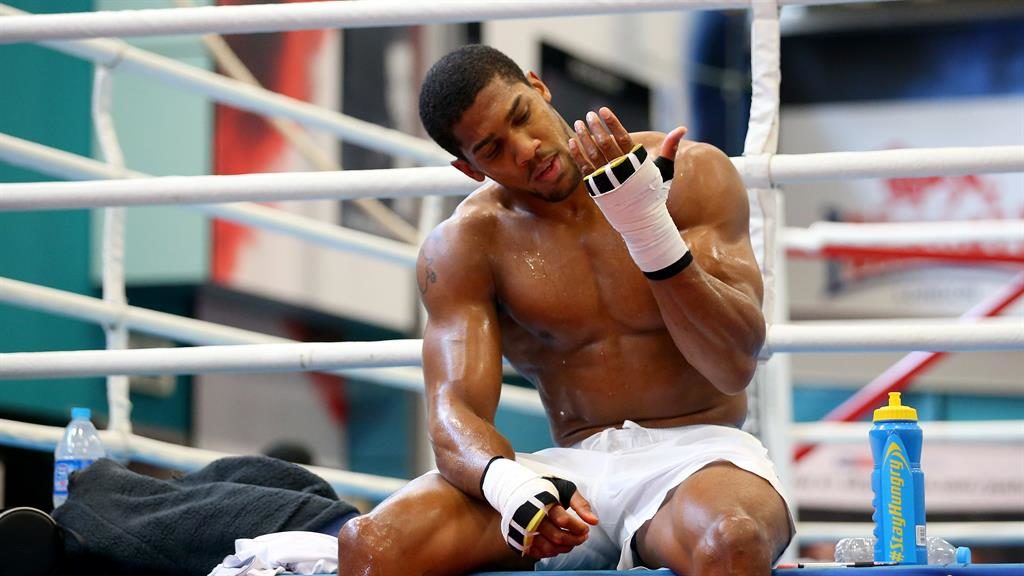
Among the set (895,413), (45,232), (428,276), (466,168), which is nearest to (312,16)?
(466,168)

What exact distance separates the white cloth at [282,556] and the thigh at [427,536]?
0.44 feet

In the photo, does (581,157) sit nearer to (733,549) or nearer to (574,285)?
(574,285)

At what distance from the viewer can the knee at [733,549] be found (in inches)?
77.9

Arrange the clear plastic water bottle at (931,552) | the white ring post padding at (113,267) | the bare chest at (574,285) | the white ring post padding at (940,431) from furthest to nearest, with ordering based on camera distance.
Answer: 1. the white ring post padding at (940,431)
2. the white ring post padding at (113,267)
3. the bare chest at (574,285)
4. the clear plastic water bottle at (931,552)

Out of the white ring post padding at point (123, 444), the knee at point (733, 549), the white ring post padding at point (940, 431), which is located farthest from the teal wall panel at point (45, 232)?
the knee at point (733, 549)

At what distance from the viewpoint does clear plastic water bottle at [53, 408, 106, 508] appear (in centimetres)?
278

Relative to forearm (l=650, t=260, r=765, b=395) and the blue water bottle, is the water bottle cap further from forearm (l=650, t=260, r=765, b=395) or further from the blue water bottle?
the blue water bottle

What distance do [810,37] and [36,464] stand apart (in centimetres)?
554

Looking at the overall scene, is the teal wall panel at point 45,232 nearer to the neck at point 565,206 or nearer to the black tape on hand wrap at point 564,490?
the neck at point 565,206

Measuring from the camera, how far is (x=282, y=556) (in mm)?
2293

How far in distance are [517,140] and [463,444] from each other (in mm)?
497

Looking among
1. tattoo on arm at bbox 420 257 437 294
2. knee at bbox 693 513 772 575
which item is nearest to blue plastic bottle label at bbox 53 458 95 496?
tattoo on arm at bbox 420 257 437 294

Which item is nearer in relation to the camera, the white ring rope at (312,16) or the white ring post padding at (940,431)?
the white ring rope at (312,16)

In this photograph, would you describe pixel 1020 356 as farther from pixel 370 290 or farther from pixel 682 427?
pixel 682 427
